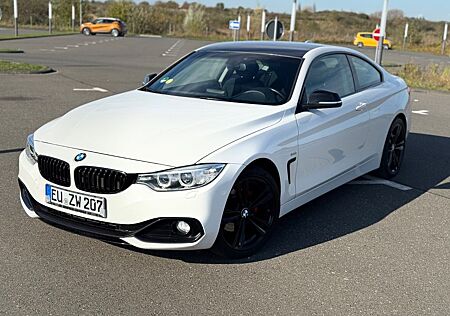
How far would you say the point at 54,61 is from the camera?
860 inches

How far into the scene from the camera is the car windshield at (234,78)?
5.05m

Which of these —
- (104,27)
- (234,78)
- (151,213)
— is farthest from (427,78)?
(104,27)

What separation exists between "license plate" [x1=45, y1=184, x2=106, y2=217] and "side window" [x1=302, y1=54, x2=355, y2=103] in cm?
209

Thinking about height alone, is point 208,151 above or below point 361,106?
below

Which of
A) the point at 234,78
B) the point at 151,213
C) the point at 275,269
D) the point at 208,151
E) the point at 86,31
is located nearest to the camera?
the point at 151,213

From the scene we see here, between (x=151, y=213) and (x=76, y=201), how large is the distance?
575mm

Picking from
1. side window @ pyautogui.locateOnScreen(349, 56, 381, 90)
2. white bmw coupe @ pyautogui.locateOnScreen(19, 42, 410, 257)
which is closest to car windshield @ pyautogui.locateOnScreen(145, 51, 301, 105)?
white bmw coupe @ pyautogui.locateOnScreen(19, 42, 410, 257)

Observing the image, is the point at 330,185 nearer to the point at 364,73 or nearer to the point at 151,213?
the point at 364,73

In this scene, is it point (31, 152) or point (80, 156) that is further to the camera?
point (31, 152)

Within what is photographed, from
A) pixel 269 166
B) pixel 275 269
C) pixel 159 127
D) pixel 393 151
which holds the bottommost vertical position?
pixel 275 269

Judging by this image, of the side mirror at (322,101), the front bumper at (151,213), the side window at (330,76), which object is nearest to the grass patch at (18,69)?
the side window at (330,76)

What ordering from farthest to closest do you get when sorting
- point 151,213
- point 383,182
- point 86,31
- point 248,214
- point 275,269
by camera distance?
1. point 86,31
2. point 383,182
3. point 248,214
4. point 275,269
5. point 151,213

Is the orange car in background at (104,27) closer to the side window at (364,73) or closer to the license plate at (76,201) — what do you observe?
the side window at (364,73)

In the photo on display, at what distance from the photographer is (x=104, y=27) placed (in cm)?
5306
